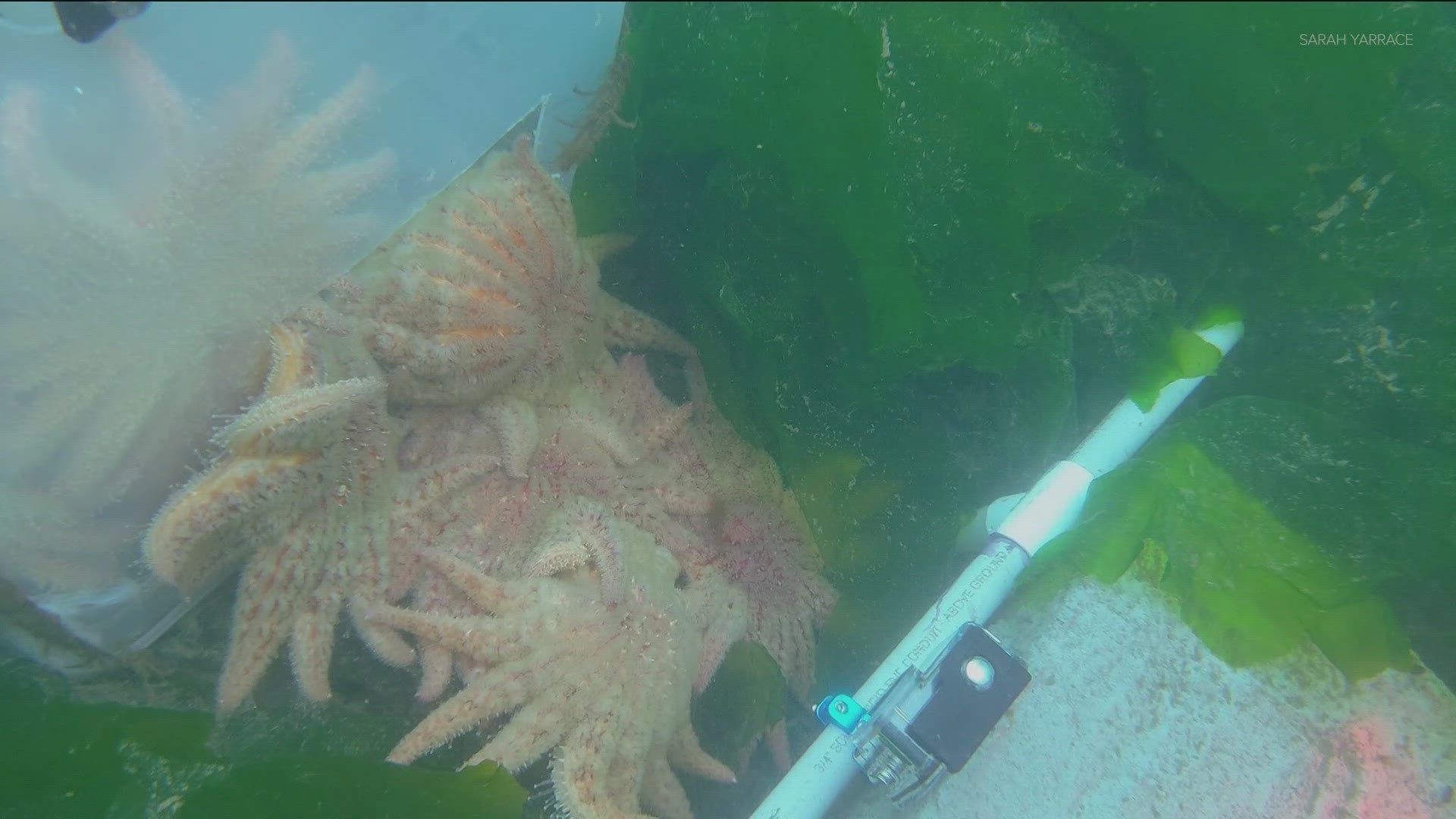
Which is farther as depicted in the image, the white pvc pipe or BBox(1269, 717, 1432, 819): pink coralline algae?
the white pvc pipe

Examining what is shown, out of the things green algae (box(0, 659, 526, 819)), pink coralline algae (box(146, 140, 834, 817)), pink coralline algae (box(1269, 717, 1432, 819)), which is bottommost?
green algae (box(0, 659, 526, 819))

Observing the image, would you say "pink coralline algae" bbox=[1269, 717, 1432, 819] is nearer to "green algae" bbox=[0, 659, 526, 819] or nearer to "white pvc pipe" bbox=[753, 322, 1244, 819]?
"white pvc pipe" bbox=[753, 322, 1244, 819]

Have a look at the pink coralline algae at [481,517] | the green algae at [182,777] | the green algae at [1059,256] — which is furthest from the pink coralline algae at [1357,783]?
the green algae at [182,777]

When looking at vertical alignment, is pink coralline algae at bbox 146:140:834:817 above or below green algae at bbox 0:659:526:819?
above

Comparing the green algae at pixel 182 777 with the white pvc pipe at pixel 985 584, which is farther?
the white pvc pipe at pixel 985 584

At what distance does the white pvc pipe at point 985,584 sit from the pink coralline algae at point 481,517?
35 cm

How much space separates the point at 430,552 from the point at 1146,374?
2.40 m

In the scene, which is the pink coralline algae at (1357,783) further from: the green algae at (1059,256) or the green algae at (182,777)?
the green algae at (182,777)

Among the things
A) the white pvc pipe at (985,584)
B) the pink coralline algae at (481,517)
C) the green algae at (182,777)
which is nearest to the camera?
the pink coralline algae at (481,517)

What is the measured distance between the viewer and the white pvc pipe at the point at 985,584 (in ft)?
7.47

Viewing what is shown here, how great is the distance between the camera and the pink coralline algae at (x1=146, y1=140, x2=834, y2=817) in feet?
6.26

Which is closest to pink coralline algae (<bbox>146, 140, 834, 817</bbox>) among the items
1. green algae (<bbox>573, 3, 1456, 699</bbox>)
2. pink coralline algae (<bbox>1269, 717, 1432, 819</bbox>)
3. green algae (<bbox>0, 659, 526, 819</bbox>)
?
green algae (<bbox>0, 659, 526, 819</bbox>)

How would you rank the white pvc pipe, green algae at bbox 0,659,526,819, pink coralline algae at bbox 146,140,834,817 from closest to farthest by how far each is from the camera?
pink coralline algae at bbox 146,140,834,817, green algae at bbox 0,659,526,819, the white pvc pipe

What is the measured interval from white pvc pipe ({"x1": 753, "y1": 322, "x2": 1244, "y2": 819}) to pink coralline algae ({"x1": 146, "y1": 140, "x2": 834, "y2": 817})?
0.35 m
